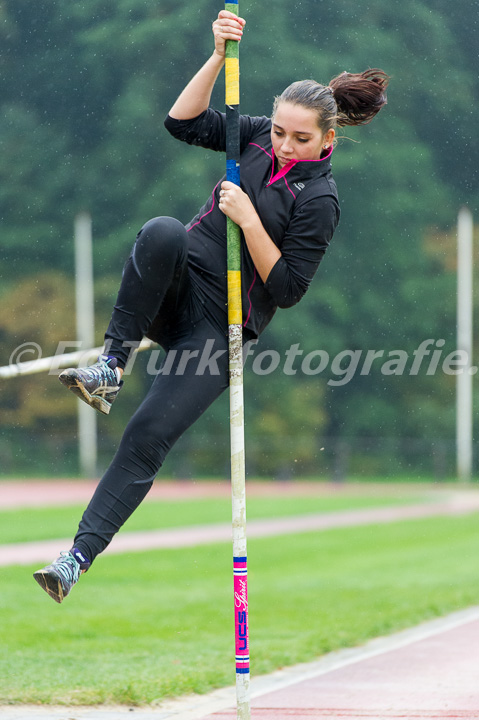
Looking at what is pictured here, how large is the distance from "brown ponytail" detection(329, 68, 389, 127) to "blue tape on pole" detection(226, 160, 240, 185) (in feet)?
1.65

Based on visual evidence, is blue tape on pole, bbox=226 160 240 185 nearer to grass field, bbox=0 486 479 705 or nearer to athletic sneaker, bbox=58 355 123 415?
athletic sneaker, bbox=58 355 123 415

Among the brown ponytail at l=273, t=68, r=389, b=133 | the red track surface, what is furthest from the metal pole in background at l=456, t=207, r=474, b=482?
the brown ponytail at l=273, t=68, r=389, b=133

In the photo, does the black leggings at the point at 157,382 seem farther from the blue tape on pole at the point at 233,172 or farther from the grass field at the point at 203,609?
the grass field at the point at 203,609

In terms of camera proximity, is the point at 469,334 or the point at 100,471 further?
the point at 469,334

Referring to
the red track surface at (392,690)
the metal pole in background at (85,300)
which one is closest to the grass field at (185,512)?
the metal pole in background at (85,300)

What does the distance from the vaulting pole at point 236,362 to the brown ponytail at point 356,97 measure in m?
0.46

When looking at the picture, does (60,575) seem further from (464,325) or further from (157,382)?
(464,325)

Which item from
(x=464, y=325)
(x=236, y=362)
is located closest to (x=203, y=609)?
(x=236, y=362)

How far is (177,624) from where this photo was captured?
311 inches

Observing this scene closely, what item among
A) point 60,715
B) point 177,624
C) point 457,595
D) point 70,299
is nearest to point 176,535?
point 457,595

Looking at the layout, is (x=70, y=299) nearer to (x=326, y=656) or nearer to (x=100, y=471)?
(x=100, y=471)

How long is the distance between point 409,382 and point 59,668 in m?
30.1

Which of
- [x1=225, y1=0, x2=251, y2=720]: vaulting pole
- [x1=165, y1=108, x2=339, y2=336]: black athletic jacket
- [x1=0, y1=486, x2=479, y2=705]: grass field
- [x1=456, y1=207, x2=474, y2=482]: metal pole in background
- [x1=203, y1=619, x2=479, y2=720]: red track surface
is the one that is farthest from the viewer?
[x1=456, y1=207, x2=474, y2=482]: metal pole in background

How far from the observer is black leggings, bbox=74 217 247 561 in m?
3.81
